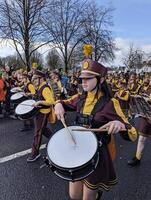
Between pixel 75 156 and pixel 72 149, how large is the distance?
9 cm

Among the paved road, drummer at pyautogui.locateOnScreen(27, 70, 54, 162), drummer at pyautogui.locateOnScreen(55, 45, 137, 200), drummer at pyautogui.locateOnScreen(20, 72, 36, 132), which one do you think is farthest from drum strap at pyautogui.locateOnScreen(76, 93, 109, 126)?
drummer at pyautogui.locateOnScreen(20, 72, 36, 132)

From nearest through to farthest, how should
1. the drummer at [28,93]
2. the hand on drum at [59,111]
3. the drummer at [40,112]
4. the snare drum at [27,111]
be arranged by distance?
the hand on drum at [59,111]
the drummer at [40,112]
the snare drum at [27,111]
the drummer at [28,93]

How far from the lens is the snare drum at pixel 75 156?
2535mm

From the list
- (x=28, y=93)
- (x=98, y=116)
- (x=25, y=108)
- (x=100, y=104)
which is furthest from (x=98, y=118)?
(x=28, y=93)

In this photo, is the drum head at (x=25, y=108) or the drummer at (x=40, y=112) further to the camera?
the drum head at (x=25, y=108)

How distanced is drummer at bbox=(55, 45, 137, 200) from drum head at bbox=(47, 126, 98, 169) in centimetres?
17

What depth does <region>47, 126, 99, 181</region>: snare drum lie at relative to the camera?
2.54 meters

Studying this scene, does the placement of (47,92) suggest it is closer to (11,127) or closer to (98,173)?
(98,173)

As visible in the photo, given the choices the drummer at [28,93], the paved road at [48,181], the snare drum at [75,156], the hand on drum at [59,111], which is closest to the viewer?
the snare drum at [75,156]

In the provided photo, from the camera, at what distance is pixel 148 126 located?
16.9 feet

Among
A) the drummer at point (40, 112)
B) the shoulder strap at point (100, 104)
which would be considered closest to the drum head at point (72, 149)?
the shoulder strap at point (100, 104)

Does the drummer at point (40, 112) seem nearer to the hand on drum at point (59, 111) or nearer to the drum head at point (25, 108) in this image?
the drum head at point (25, 108)

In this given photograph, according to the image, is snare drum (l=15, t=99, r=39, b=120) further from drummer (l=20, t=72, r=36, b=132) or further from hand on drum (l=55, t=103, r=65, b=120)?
hand on drum (l=55, t=103, r=65, b=120)

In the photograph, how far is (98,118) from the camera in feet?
9.30
